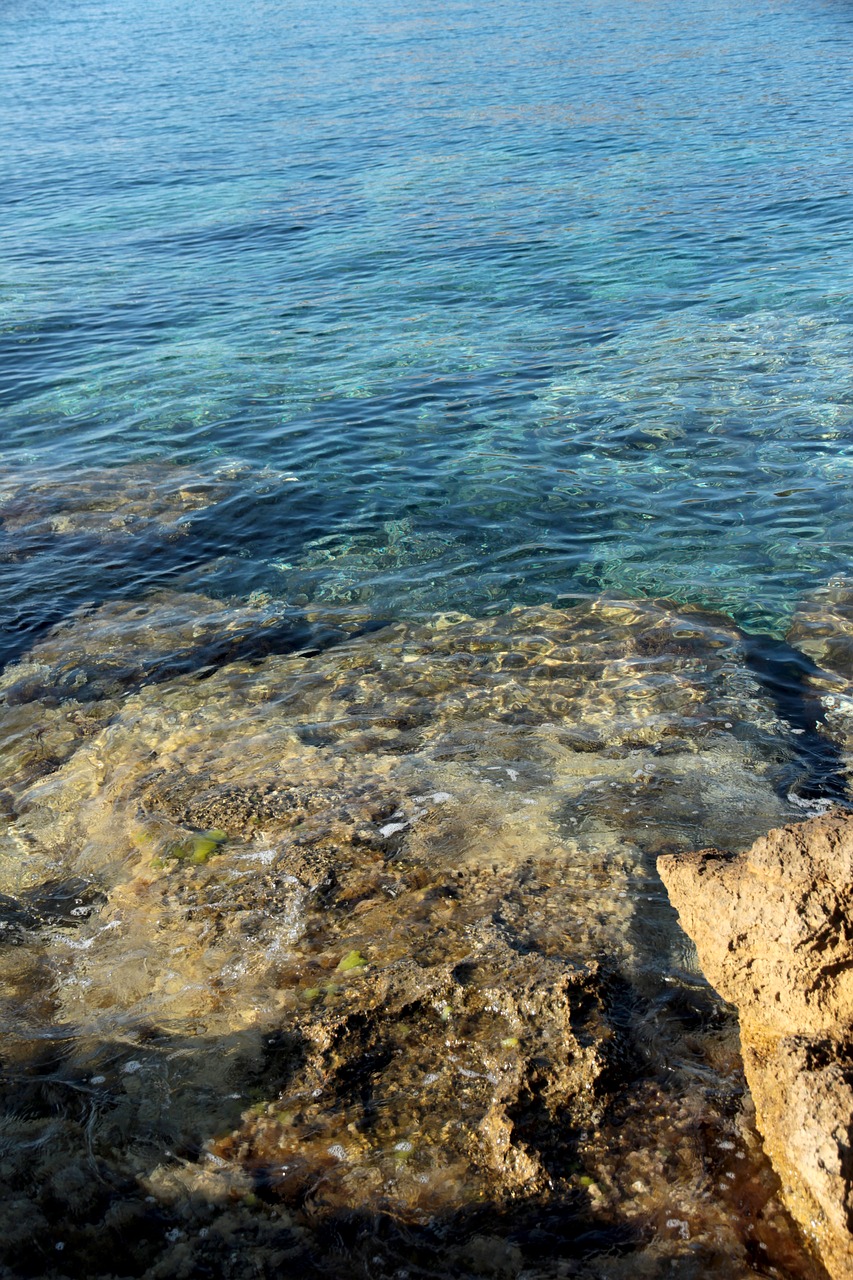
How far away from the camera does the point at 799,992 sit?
13.7ft

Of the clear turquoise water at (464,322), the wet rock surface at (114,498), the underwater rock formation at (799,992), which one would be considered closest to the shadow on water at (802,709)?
the clear turquoise water at (464,322)

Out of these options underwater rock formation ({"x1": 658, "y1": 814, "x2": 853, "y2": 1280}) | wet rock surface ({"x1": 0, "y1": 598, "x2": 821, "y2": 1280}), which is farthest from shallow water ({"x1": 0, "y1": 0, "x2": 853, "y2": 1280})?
underwater rock formation ({"x1": 658, "y1": 814, "x2": 853, "y2": 1280})

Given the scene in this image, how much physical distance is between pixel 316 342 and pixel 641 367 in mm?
5694

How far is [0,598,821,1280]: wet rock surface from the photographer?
4113mm

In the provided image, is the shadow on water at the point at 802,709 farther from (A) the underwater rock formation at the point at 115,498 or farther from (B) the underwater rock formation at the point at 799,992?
(A) the underwater rock formation at the point at 115,498

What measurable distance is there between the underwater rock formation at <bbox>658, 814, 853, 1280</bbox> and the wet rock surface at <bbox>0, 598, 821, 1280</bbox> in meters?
0.32

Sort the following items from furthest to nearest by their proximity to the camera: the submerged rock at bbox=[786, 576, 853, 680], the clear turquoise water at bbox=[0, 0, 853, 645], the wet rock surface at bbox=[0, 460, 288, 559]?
1. the wet rock surface at bbox=[0, 460, 288, 559]
2. the clear turquoise water at bbox=[0, 0, 853, 645]
3. the submerged rock at bbox=[786, 576, 853, 680]

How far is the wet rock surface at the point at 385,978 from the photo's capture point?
411 cm

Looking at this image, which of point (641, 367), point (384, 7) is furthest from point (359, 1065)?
point (384, 7)

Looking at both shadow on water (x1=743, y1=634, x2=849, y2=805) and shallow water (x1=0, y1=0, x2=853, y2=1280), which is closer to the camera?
shallow water (x1=0, y1=0, x2=853, y2=1280)

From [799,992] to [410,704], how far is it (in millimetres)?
4519

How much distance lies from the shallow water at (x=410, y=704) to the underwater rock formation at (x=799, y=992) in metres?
0.32

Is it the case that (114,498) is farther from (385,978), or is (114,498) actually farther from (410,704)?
(385,978)

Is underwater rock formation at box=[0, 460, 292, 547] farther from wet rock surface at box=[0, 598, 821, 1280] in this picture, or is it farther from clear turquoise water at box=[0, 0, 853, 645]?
wet rock surface at box=[0, 598, 821, 1280]
